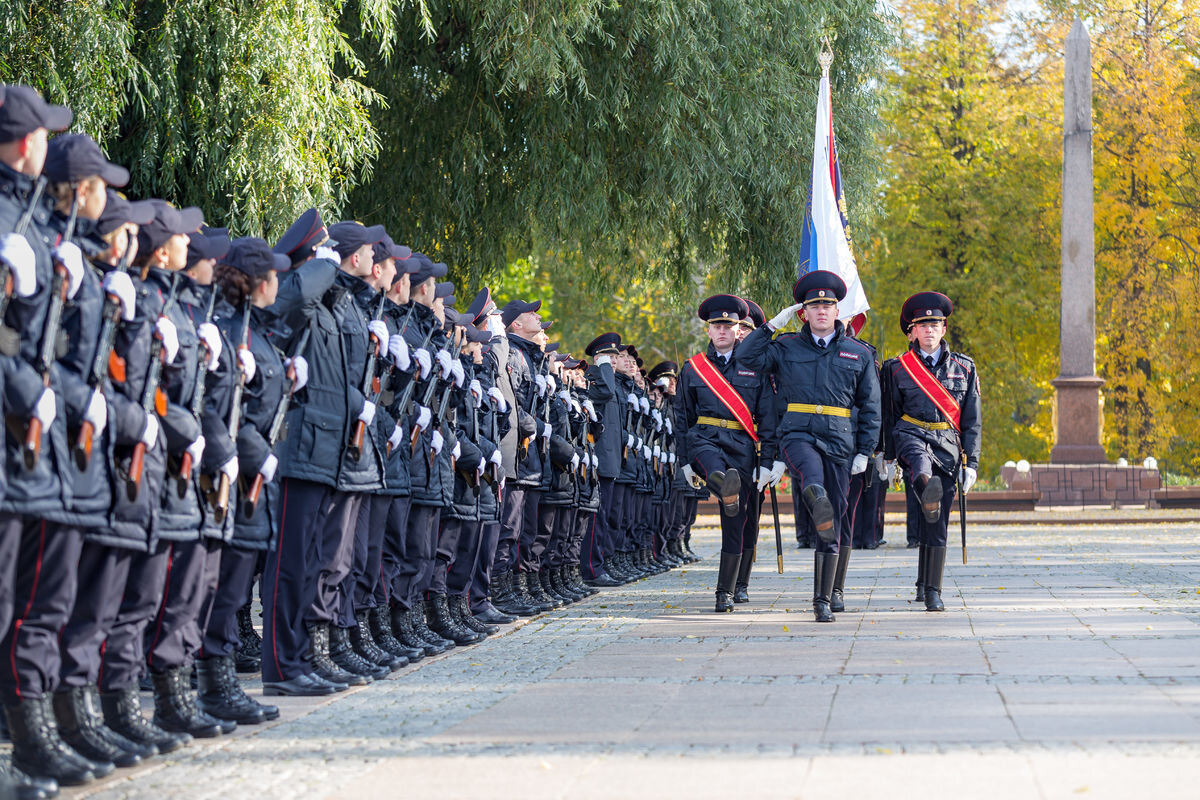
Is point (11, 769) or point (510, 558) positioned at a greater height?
point (510, 558)

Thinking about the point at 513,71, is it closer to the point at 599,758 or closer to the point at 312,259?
the point at 312,259

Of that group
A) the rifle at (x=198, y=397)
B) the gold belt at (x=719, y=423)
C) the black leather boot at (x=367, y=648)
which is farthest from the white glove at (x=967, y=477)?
the rifle at (x=198, y=397)

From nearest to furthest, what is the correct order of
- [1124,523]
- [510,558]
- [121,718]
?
[121,718] → [510,558] → [1124,523]

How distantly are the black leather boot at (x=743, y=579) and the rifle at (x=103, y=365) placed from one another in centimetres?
691

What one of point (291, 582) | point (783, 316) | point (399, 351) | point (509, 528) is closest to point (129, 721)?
point (291, 582)

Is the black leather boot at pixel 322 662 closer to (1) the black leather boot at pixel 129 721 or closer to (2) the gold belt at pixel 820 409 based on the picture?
(1) the black leather boot at pixel 129 721

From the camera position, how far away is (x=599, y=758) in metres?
5.82

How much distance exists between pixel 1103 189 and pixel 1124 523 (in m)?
14.0

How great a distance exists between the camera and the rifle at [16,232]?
5164mm

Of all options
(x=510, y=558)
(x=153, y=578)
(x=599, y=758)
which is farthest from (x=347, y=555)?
(x=510, y=558)

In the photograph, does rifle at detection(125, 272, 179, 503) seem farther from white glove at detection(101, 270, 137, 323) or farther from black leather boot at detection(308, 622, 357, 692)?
black leather boot at detection(308, 622, 357, 692)

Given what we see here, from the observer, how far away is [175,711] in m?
6.52

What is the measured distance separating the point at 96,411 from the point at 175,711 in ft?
4.91

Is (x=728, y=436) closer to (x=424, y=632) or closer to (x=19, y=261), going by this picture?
(x=424, y=632)
